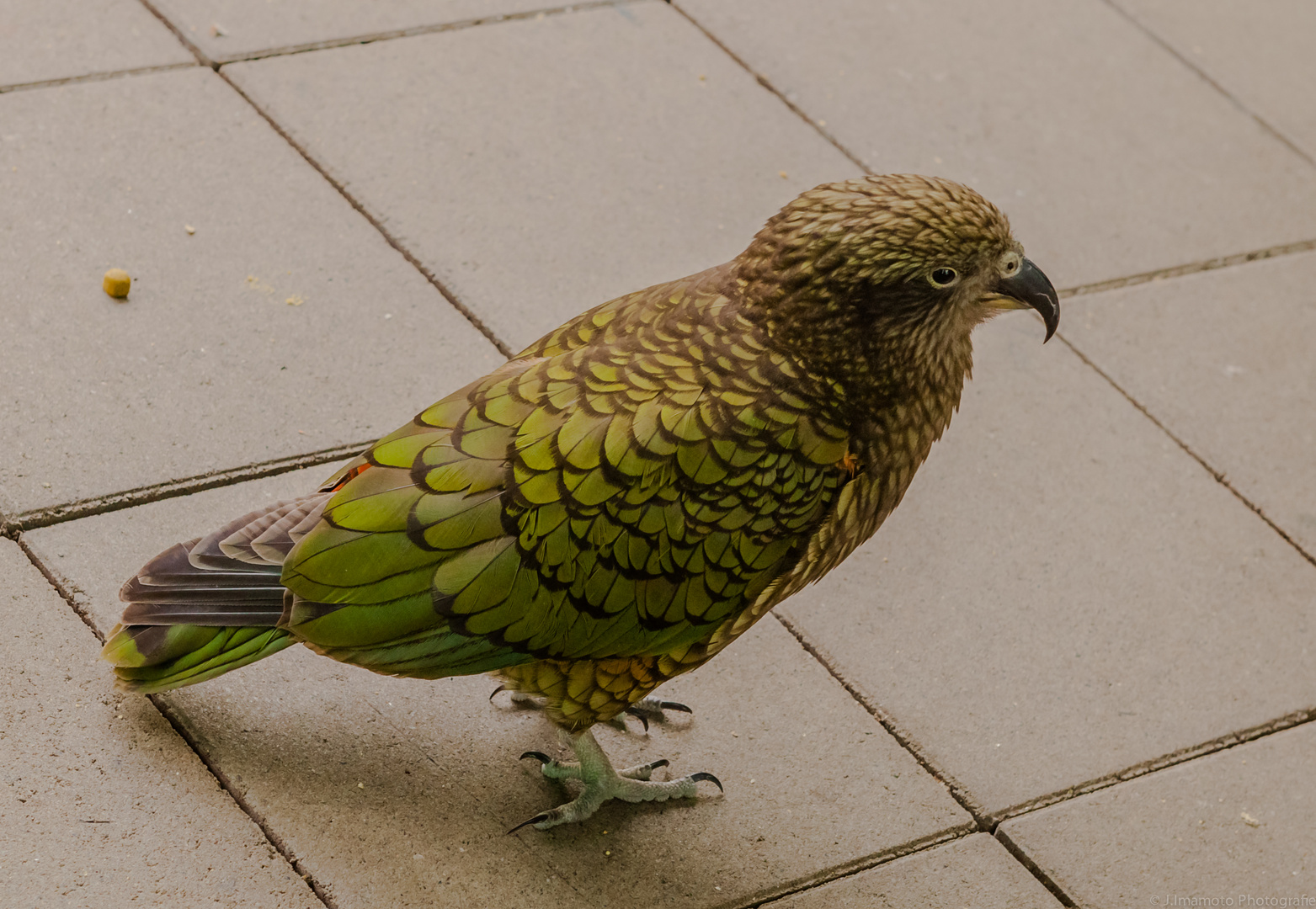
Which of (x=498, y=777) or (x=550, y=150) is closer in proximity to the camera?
(x=498, y=777)

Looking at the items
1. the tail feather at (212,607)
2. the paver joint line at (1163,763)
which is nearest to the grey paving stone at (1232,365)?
the paver joint line at (1163,763)

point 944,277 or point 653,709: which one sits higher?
point 944,277

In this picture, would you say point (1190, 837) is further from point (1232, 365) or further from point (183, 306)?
point (183, 306)

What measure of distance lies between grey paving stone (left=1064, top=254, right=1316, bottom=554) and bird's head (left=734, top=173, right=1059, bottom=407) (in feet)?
6.49

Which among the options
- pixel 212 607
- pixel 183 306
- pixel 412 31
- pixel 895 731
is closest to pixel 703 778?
pixel 895 731

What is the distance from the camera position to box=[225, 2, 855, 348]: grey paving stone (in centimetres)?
449

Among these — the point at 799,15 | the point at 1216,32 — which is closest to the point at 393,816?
the point at 799,15

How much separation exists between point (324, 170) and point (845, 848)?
9.21ft

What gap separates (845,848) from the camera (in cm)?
323

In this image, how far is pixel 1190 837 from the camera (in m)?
3.42

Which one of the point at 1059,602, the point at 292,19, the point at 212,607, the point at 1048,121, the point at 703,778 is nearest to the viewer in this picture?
the point at 212,607

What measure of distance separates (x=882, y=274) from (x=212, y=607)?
1.55 metres

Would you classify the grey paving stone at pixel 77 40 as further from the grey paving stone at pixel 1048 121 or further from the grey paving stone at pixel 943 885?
the grey paving stone at pixel 943 885

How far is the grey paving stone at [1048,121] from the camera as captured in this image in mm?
5254
